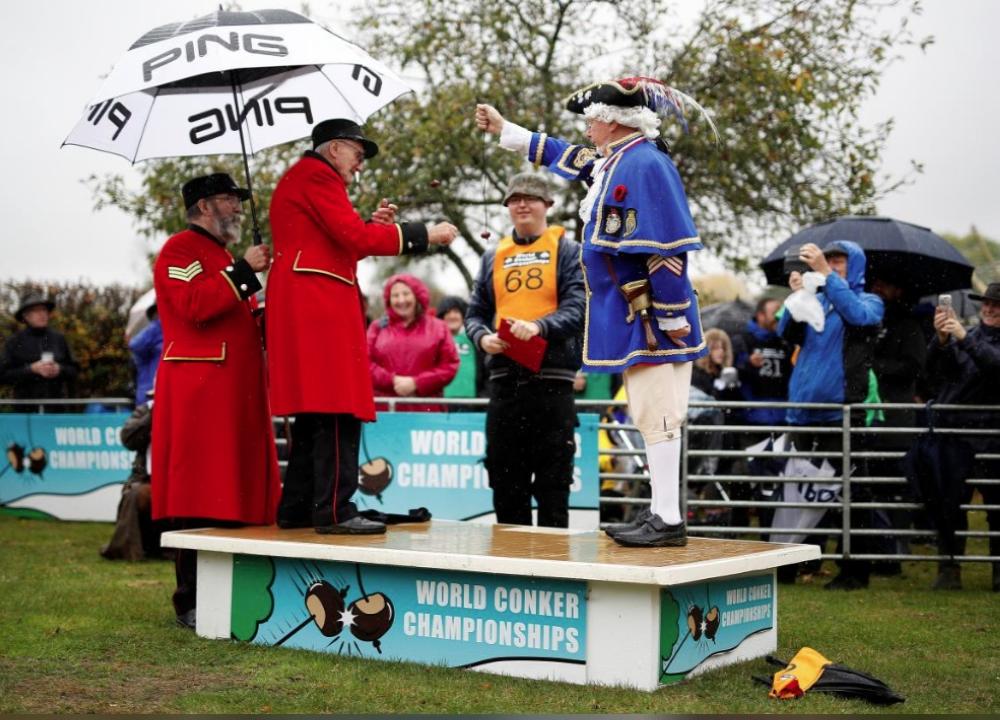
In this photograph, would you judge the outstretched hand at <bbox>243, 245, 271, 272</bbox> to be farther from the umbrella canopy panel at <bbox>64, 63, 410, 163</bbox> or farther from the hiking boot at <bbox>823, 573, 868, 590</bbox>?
the hiking boot at <bbox>823, 573, 868, 590</bbox>

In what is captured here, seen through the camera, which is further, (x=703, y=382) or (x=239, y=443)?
(x=703, y=382)

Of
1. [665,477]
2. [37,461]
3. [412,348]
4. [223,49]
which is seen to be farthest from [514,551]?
[37,461]

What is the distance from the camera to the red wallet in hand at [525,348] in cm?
672

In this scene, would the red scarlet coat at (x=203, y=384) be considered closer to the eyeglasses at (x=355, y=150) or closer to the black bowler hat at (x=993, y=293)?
the eyeglasses at (x=355, y=150)

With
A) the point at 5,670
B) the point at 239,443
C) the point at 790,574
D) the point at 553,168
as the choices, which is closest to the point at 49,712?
the point at 5,670

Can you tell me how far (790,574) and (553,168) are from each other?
3.66m

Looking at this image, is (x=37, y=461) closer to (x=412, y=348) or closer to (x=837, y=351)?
(x=412, y=348)

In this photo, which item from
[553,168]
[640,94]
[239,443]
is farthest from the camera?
[239,443]

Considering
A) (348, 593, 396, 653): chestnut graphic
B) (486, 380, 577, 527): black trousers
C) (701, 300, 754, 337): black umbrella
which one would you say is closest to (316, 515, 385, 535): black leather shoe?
(348, 593, 396, 653): chestnut graphic

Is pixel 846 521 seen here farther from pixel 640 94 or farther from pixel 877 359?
pixel 640 94

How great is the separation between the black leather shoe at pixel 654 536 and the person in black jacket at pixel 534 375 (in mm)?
1544

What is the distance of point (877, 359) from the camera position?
902 cm

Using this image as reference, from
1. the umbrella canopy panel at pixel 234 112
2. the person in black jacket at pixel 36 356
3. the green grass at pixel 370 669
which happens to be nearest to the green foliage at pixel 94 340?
the person in black jacket at pixel 36 356

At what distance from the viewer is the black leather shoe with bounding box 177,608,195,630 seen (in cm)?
614
